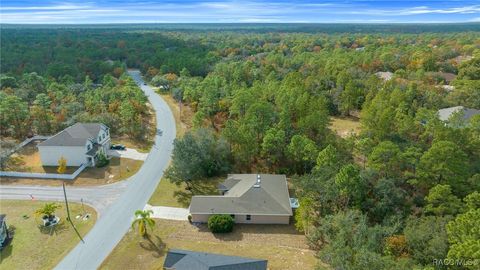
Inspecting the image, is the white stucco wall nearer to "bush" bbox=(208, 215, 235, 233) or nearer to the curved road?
the curved road

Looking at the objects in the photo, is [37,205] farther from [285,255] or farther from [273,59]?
[273,59]

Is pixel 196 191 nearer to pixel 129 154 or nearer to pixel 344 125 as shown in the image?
Result: pixel 129 154

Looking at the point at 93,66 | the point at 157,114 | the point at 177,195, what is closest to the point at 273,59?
the point at 157,114

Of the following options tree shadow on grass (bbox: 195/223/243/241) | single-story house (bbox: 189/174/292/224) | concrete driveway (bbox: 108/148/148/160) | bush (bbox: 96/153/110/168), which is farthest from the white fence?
tree shadow on grass (bbox: 195/223/243/241)

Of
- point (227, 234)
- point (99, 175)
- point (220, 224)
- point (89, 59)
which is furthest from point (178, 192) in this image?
point (89, 59)

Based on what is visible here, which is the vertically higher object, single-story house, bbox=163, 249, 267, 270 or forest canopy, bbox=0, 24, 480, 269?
forest canopy, bbox=0, 24, 480, 269

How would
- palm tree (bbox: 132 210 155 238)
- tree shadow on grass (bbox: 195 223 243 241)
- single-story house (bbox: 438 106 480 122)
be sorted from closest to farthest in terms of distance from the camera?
palm tree (bbox: 132 210 155 238) < tree shadow on grass (bbox: 195 223 243 241) < single-story house (bbox: 438 106 480 122)
